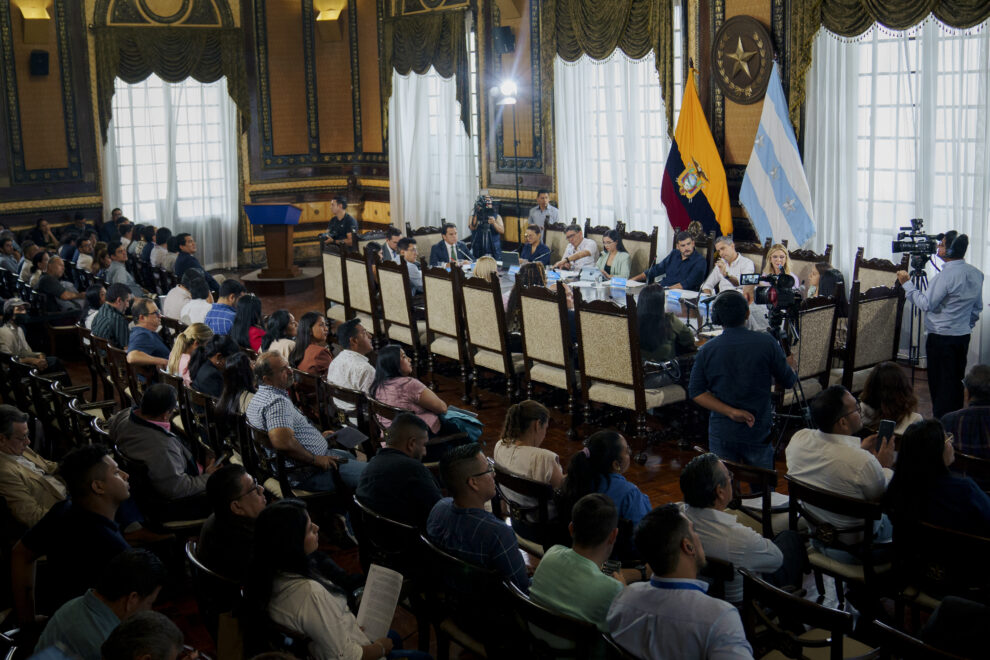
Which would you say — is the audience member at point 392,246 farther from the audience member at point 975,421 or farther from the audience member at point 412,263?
the audience member at point 975,421

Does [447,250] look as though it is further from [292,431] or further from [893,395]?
[893,395]

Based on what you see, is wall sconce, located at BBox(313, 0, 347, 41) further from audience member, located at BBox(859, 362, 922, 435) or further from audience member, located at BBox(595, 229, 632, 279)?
audience member, located at BBox(859, 362, 922, 435)

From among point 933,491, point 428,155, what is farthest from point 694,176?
point 933,491

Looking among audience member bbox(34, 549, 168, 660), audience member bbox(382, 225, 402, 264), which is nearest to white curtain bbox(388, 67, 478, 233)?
audience member bbox(382, 225, 402, 264)

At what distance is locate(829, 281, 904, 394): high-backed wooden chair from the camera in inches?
245

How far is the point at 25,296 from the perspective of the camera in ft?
29.0

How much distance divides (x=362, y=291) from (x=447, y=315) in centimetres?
133

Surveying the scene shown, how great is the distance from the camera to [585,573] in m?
2.84

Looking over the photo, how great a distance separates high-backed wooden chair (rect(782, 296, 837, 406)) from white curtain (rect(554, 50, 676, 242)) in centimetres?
409

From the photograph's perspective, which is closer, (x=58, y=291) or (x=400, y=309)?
(x=400, y=309)

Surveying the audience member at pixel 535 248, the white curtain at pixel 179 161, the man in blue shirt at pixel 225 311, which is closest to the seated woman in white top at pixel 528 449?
the man in blue shirt at pixel 225 311

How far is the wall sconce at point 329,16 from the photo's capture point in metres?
14.1

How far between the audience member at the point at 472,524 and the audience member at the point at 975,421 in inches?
84.8

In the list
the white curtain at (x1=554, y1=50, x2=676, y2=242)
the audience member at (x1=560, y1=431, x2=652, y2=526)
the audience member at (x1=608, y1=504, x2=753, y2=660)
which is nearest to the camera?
the audience member at (x1=608, y1=504, x2=753, y2=660)
